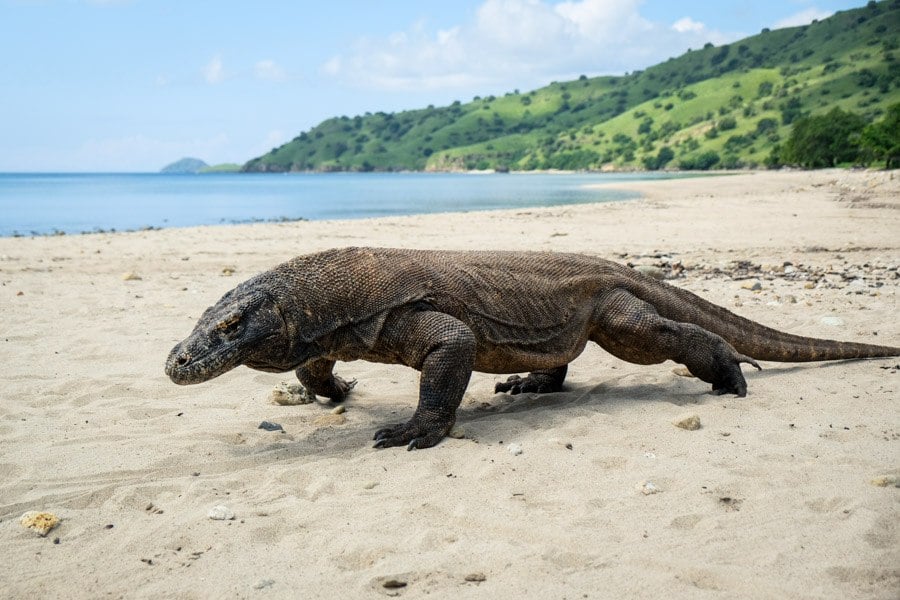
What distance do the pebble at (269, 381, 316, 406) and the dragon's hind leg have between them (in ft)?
7.83

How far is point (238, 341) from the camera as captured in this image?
15.6 ft

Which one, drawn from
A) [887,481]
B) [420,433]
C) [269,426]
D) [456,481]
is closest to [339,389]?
[269,426]

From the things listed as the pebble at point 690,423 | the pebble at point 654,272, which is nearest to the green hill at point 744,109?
the pebble at point 654,272

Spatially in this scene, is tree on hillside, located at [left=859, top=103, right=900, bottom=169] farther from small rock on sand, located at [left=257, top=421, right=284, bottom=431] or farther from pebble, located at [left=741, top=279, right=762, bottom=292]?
small rock on sand, located at [left=257, top=421, right=284, bottom=431]

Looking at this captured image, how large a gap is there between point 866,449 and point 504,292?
2548 mm

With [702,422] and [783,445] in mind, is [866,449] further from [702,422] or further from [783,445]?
[702,422]

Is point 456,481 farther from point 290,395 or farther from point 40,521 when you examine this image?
point 290,395

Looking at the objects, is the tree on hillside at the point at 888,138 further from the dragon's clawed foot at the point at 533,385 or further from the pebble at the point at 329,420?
the pebble at the point at 329,420

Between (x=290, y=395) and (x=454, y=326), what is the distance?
1828 millimetres

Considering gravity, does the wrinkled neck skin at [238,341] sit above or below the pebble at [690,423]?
above

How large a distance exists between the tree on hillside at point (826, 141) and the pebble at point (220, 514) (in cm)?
7876

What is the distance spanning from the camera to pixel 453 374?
5117 millimetres

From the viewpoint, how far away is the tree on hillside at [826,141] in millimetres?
74688

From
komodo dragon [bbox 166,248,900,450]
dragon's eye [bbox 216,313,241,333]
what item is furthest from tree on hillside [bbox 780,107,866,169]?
dragon's eye [bbox 216,313,241,333]
